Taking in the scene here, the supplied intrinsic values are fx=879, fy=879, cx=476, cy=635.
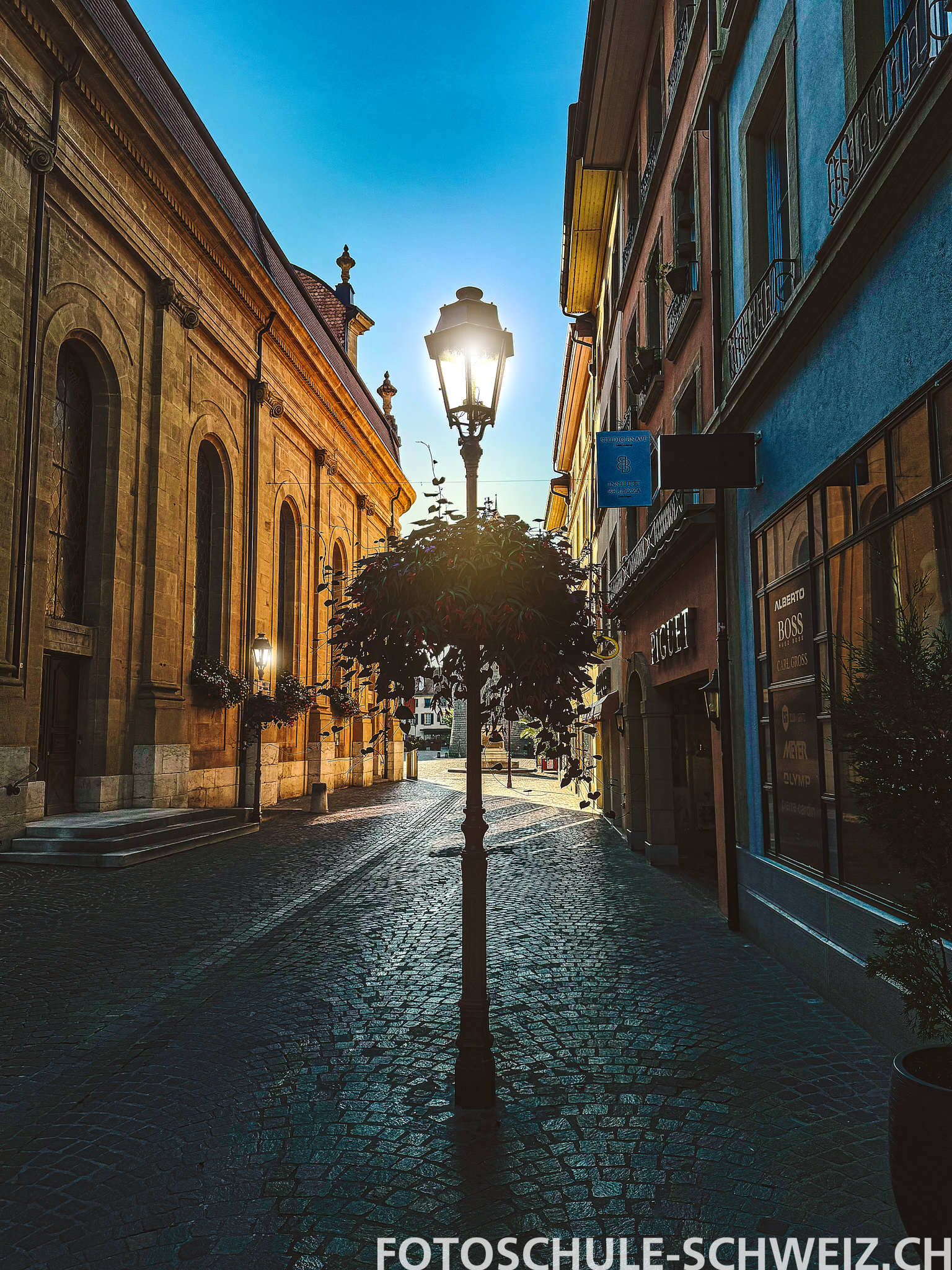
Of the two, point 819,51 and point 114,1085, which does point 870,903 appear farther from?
point 819,51

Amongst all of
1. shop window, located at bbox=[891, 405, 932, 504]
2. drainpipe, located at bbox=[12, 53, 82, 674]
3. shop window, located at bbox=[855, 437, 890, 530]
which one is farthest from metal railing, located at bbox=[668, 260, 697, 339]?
drainpipe, located at bbox=[12, 53, 82, 674]

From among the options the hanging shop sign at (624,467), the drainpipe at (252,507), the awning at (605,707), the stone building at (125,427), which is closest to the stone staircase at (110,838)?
the stone building at (125,427)

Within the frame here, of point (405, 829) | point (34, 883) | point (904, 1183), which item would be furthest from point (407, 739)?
point (405, 829)

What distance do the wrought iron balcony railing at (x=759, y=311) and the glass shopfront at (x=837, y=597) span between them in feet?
6.12

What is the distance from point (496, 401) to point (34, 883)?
901 cm

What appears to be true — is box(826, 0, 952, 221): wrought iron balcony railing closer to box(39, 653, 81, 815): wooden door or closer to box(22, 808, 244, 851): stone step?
box(22, 808, 244, 851): stone step

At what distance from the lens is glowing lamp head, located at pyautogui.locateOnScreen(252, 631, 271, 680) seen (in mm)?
21422

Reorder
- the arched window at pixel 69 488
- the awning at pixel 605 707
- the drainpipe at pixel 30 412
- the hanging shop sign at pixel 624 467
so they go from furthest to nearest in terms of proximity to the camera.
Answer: the awning at pixel 605 707 → the arched window at pixel 69 488 → the drainpipe at pixel 30 412 → the hanging shop sign at pixel 624 467

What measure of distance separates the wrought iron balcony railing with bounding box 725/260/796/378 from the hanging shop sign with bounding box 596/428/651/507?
3207 mm

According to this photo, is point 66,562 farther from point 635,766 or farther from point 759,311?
point 759,311

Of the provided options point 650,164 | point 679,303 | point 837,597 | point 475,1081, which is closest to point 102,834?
point 475,1081

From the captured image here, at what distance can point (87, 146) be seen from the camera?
15.6 meters

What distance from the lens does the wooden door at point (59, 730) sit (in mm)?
15211

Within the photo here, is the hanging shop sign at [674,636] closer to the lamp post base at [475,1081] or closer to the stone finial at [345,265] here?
the lamp post base at [475,1081]
